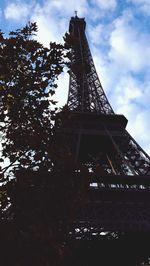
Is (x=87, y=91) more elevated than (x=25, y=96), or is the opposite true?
(x=87, y=91)

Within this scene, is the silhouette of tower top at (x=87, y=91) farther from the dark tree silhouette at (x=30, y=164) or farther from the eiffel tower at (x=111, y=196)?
the dark tree silhouette at (x=30, y=164)

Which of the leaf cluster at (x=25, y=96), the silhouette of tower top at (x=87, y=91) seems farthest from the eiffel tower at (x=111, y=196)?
the leaf cluster at (x=25, y=96)

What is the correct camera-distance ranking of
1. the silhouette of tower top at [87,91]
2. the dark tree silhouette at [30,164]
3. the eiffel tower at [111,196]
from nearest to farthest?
the dark tree silhouette at [30,164], the eiffel tower at [111,196], the silhouette of tower top at [87,91]

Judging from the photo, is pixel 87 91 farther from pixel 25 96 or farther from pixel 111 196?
pixel 25 96

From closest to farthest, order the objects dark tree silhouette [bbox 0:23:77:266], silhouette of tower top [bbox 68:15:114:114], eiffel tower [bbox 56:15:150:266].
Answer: dark tree silhouette [bbox 0:23:77:266] < eiffel tower [bbox 56:15:150:266] < silhouette of tower top [bbox 68:15:114:114]

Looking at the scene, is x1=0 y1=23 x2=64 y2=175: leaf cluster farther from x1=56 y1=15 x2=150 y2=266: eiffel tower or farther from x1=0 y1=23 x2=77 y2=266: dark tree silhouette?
x1=56 y1=15 x2=150 y2=266: eiffel tower

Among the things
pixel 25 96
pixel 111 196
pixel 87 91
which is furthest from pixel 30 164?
pixel 87 91

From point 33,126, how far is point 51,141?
2.07ft

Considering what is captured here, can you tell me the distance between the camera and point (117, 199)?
97.7 feet

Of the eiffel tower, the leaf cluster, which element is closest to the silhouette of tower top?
the eiffel tower

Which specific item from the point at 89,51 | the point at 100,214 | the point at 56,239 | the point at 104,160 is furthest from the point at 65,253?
the point at 89,51

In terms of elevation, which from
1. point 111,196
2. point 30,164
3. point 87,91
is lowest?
point 30,164

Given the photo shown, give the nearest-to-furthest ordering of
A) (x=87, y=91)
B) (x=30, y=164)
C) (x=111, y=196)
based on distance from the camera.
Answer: (x=30, y=164), (x=111, y=196), (x=87, y=91)

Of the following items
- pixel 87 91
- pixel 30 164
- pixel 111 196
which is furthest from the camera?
pixel 87 91
